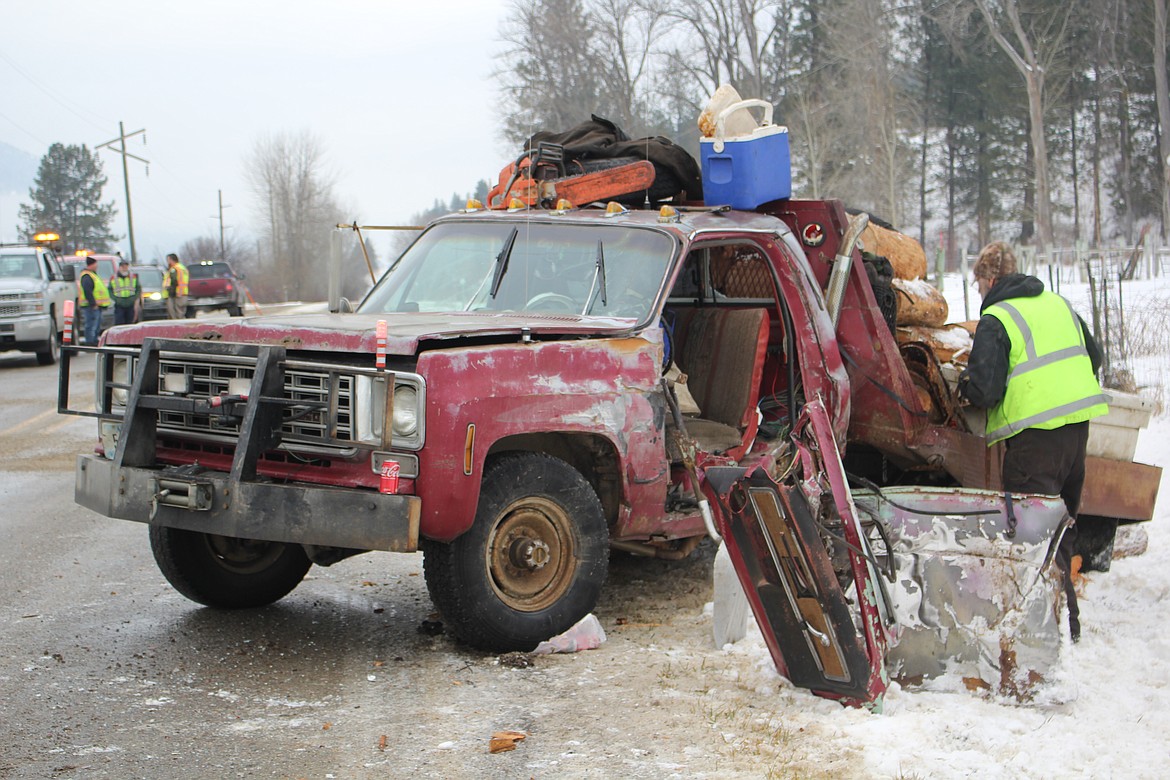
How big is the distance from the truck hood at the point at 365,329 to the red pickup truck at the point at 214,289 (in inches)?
1095

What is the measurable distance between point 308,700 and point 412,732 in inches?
22.7

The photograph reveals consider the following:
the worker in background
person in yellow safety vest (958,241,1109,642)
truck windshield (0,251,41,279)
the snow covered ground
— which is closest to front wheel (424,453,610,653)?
the snow covered ground

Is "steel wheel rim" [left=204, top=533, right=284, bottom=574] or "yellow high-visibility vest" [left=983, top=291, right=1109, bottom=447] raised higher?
"yellow high-visibility vest" [left=983, top=291, right=1109, bottom=447]

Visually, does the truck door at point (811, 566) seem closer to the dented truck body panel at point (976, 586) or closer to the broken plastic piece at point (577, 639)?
the dented truck body panel at point (976, 586)

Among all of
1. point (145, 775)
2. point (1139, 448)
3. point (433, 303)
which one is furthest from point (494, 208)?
point (1139, 448)

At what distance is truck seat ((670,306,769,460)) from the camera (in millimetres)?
6348

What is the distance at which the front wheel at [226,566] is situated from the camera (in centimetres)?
568

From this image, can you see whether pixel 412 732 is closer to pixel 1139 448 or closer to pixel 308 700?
pixel 308 700

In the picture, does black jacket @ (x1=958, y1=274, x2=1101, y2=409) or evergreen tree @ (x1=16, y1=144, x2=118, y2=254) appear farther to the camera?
evergreen tree @ (x1=16, y1=144, x2=118, y2=254)

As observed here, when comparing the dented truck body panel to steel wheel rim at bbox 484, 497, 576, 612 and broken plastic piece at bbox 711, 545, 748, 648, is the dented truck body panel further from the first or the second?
steel wheel rim at bbox 484, 497, 576, 612

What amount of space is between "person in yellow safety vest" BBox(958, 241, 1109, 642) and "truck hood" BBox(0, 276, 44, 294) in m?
18.3

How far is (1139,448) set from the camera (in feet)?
32.9

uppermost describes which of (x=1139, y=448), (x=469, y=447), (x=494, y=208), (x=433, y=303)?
(x=494, y=208)

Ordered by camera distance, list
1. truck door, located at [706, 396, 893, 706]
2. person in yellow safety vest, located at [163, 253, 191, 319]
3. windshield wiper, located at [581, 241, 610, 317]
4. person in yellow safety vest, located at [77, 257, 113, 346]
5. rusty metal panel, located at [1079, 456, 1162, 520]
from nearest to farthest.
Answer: truck door, located at [706, 396, 893, 706] → windshield wiper, located at [581, 241, 610, 317] → rusty metal panel, located at [1079, 456, 1162, 520] → person in yellow safety vest, located at [77, 257, 113, 346] → person in yellow safety vest, located at [163, 253, 191, 319]
